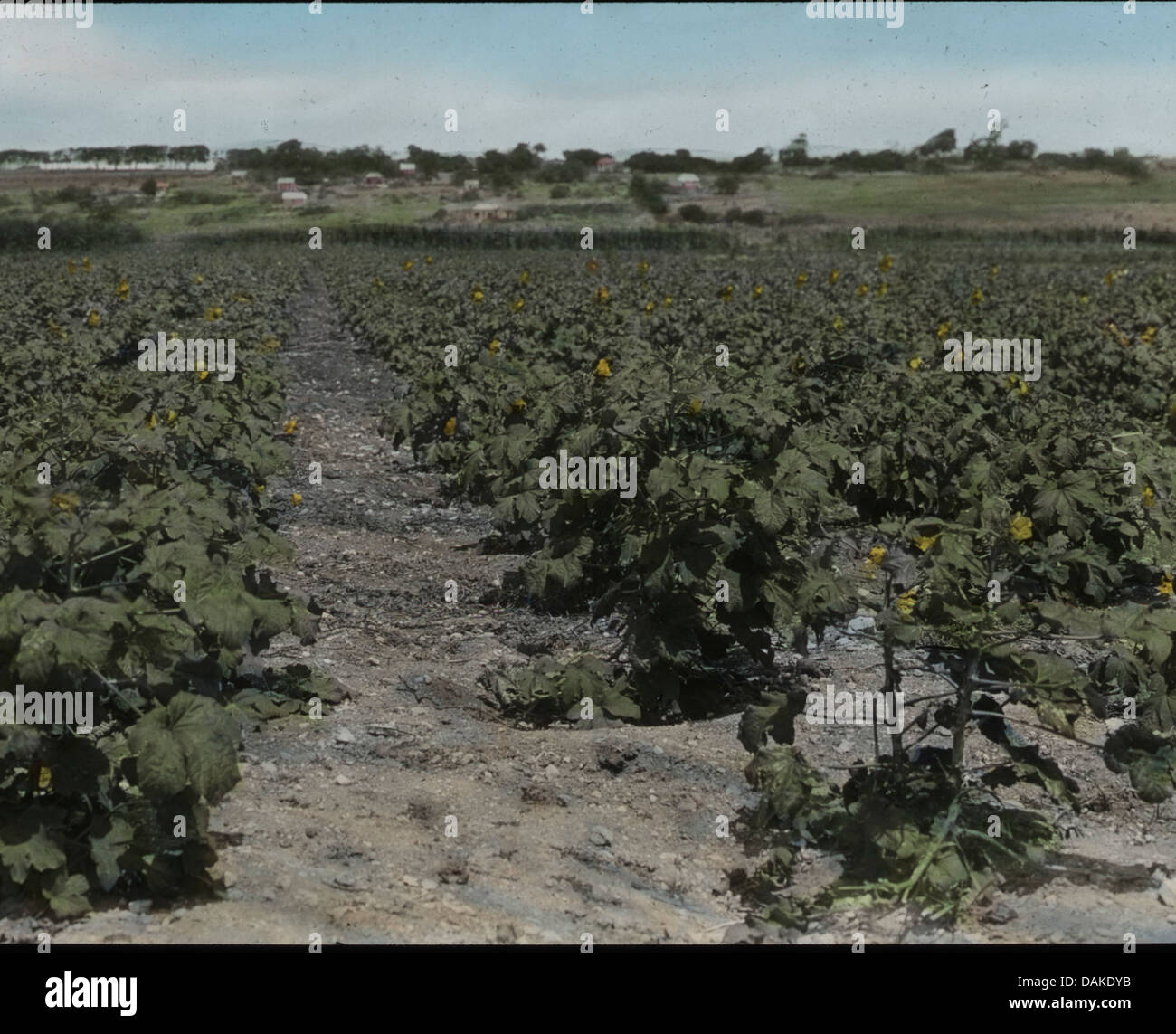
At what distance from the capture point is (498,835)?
434cm

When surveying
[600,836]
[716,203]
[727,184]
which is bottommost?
[600,836]

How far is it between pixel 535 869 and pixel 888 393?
5.52 metres

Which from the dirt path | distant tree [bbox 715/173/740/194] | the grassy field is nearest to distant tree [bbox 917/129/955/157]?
the grassy field

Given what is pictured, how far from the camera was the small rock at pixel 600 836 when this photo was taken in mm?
4367

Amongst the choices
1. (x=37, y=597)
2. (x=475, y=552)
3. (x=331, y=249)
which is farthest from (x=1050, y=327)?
(x=331, y=249)

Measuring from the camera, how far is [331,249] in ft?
164

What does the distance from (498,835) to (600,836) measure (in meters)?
0.32

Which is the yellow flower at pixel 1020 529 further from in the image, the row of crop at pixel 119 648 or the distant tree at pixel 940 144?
the distant tree at pixel 940 144

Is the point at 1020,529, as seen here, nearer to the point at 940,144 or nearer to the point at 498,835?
the point at 498,835

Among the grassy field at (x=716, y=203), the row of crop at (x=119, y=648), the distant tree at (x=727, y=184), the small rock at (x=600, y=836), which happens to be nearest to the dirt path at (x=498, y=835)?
the small rock at (x=600, y=836)

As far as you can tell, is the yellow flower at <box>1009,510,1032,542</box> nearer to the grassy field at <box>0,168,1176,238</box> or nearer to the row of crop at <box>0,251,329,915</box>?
the row of crop at <box>0,251,329,915</box>

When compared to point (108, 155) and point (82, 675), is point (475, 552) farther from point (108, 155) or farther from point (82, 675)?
point (108, 155)

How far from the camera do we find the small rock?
437 cm

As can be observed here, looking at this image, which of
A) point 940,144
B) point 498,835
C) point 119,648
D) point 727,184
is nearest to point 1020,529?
point 498,835
